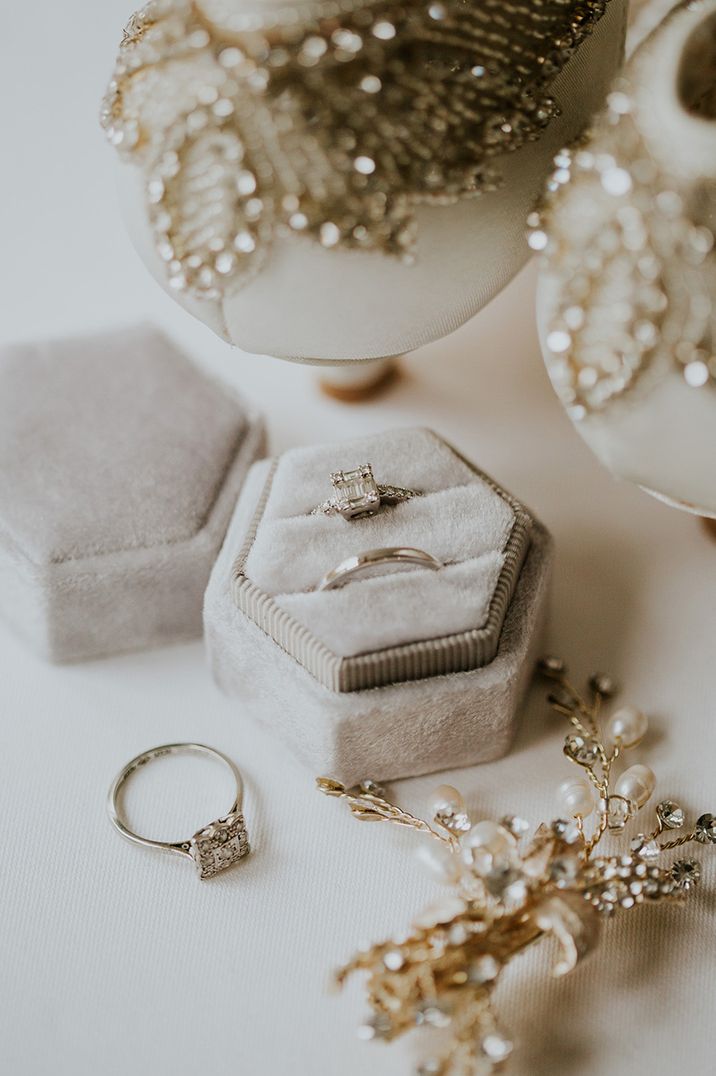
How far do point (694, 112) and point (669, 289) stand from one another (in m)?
0.10

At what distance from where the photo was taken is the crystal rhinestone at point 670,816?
64 centimetres

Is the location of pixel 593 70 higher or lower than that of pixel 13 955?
higher

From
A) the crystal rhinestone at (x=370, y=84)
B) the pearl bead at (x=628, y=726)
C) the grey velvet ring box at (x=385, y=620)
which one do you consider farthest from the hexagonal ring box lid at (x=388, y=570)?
the crystal rhinestone at (x=370, y=84)

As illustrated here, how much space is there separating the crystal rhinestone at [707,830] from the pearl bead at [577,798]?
2.6 inches

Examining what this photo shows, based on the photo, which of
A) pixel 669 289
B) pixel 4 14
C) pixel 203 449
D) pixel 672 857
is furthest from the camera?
pixel 4 14

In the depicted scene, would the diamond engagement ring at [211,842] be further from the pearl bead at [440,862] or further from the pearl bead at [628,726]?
the pearl bead at [628,726]

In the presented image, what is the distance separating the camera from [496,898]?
542 millimetres

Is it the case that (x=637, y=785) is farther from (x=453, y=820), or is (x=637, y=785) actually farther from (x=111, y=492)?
(x=111, y=492)

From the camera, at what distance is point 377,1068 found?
0.56 meters

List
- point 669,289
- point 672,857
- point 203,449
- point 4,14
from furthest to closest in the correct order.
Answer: point 4,14
point 203,449
point 672,857
point 669,289

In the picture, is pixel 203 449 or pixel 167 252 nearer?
pixel 167 252

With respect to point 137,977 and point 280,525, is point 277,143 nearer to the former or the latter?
point 280,525

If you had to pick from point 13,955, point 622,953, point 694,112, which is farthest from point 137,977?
point 694,112

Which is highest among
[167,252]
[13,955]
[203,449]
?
[167,252]
